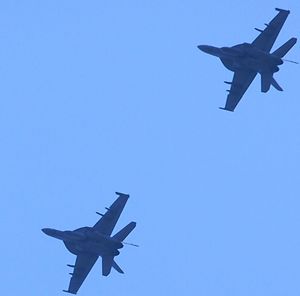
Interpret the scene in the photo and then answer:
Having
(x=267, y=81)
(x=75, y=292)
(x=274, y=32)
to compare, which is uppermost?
(x=274, y=32)

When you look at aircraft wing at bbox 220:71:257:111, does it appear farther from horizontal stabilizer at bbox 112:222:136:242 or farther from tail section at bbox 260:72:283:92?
horizontal stabilizer at bbox 112:222:136:242

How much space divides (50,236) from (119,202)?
22.7 feet

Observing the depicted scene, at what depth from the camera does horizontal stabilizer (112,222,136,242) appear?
87.8 meters

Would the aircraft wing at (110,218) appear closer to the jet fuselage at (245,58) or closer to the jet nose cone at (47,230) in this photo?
the jet nose cone at (47,230)

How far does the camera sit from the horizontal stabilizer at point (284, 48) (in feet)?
291

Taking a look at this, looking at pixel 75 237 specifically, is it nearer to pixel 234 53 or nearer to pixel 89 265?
pixel 89 265

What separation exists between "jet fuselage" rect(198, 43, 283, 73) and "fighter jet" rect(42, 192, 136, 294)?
14.7m

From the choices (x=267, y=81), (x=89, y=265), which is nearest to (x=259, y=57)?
(x=267, y=81)

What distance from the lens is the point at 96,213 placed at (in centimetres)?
9244

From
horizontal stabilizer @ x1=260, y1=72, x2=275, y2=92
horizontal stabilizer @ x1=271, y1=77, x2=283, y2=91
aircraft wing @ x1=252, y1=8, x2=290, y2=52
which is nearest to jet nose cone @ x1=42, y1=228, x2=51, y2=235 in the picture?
horizontal stabilizer @ x1=260, y1=72, x2=275, y2=92

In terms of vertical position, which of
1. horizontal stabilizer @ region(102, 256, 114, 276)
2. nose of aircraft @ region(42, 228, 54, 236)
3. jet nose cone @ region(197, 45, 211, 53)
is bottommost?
horizontal stabilizer @ region(102, 256, 114, 276)

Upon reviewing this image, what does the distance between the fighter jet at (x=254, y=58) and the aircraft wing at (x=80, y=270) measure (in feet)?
60.1

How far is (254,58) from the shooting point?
9169 cm

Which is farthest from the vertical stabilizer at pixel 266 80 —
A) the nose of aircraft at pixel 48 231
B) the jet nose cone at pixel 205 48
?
the nose of aircraft at pixel 48 231
